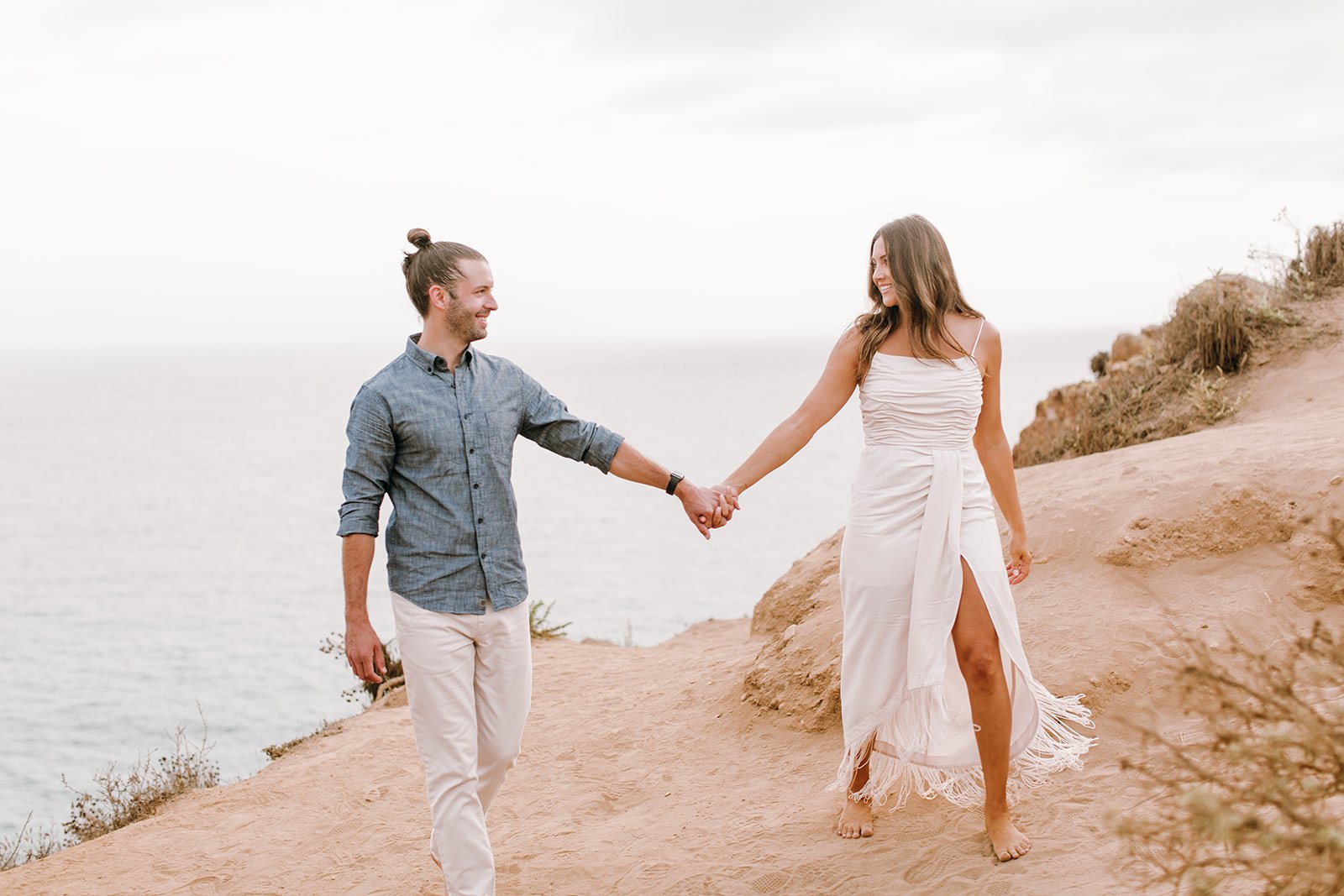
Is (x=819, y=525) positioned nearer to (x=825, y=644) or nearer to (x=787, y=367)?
(x=825, y=644)

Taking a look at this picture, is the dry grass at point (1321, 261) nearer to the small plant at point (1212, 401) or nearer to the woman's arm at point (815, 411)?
the small plant at point (1212, 401)

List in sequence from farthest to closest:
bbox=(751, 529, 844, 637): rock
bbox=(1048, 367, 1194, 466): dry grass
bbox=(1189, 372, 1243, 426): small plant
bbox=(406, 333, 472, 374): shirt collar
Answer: bbox=(1048, 367, 1194, 466): dry grass, bbox=(1189, 372, 1243, 426): small plant, bbox=(751, 529, 844, 637): rock, bbox=(406, 333, 472, 374): shirt collar

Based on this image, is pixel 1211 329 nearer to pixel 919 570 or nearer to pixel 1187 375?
pixel 1187 375

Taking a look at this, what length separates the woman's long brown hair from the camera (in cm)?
429

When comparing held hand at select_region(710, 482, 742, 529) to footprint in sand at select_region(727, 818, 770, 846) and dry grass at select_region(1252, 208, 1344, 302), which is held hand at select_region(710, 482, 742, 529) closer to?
footprint in sand at select_region(727, 818, 770, 846)

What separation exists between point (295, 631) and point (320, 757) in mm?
22063

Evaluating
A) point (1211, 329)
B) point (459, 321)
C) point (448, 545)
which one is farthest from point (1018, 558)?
point (1211, 329)

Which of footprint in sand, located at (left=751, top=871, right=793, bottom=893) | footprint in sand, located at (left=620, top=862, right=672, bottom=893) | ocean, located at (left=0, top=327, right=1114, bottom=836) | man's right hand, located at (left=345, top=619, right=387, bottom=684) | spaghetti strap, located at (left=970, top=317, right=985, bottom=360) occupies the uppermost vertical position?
spaghetti strap, located at (left=970, top=317, right=985, bottom=360)

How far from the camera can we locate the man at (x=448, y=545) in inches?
157

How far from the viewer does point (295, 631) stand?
28.4 m

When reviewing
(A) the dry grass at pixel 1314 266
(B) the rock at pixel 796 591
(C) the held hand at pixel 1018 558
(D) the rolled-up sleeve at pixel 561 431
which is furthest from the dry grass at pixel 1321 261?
(D) the rolled-up sleeve at pixel 561 431

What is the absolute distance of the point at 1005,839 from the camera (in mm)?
4227

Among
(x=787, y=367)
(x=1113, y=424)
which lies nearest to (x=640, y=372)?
(x=787, y=367)

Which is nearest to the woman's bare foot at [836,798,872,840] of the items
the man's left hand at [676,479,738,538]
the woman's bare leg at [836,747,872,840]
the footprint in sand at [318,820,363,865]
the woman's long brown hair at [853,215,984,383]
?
the woman's bare leg at [836,747,872,840]
